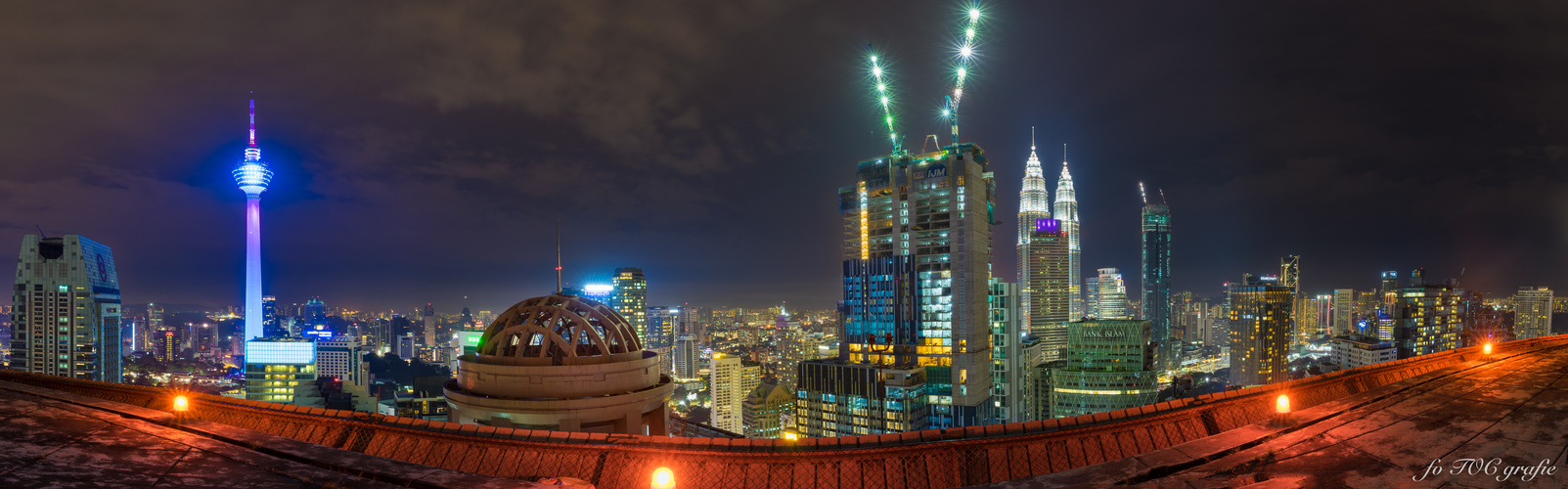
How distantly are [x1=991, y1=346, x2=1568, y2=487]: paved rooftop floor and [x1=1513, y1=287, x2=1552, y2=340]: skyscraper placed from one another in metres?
207

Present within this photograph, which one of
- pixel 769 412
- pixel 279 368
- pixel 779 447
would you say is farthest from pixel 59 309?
pixel 779 447

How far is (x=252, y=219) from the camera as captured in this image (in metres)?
115

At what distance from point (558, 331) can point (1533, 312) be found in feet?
786

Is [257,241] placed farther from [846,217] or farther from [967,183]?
[967,183]

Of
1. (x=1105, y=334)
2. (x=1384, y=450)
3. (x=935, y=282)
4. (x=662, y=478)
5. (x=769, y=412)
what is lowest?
(x=769, y=412)

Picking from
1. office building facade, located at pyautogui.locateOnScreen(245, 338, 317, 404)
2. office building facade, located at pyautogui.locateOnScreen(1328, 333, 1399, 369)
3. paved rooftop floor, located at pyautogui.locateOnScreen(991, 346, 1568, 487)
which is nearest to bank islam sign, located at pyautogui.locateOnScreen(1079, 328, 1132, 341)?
office building facade, located at pyautogui.locateOnScreen(1328, 333, 1399, 369)

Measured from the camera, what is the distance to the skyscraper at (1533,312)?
151750 millimetres

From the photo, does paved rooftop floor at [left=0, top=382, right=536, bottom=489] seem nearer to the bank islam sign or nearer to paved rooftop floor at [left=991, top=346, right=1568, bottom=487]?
paved rooftop floor at [left=991, top=346, right=1568, bottom=487]

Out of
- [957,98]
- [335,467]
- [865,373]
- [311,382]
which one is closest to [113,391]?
[335,467]

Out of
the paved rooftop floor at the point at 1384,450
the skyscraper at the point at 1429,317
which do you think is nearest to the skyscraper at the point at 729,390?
the paved rooftop floor at the point at 1384,450

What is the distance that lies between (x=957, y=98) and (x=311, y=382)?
380 feet

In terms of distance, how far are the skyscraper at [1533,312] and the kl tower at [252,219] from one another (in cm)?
26788

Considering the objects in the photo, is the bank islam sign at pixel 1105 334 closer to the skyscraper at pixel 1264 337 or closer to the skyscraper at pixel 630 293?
the skyscraper at pixel 1264 337

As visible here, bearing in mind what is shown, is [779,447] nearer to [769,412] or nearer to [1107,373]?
[769,412]
